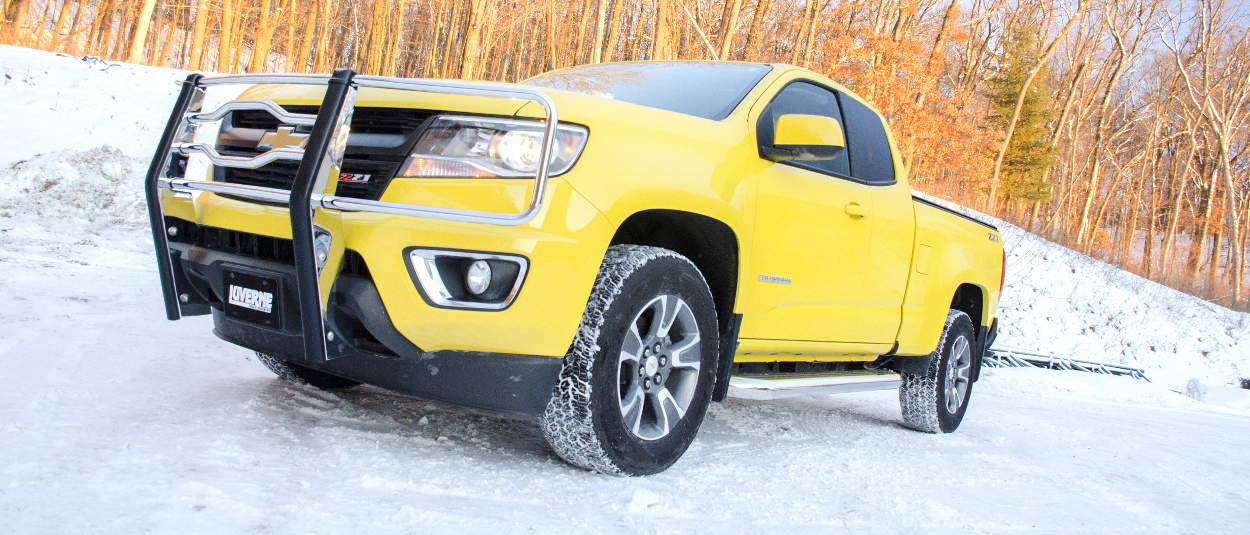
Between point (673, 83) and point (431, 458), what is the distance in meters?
1.95

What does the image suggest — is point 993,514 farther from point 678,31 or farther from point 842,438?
point 678,31

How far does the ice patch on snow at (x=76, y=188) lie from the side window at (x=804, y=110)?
23.9 feet

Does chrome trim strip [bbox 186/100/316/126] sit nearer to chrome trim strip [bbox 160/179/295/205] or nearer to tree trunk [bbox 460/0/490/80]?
chrome trim strip [bbox 160/179/295/205]

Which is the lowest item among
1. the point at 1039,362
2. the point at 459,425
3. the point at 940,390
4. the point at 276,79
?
the point at 1039,362

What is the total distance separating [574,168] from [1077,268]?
64.1ft

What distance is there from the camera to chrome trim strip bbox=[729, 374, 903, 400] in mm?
3182

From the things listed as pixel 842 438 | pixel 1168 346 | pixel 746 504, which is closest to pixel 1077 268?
pixel 1168 346

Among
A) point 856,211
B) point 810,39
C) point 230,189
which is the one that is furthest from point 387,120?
point 810,39

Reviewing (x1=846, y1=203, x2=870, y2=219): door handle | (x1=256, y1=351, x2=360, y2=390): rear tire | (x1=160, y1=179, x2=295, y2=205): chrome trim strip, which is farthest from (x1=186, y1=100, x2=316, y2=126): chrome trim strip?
(x1=846, y1=203, x2=870, y2=219): door handle

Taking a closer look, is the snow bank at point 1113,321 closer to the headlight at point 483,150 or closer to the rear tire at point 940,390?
the rear tire at point 940,390

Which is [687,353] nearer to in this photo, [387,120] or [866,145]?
[387,120]

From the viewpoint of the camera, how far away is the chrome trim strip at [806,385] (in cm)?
318

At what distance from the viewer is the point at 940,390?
4770mm

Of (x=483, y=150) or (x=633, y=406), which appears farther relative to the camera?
(x=633, y=406)
